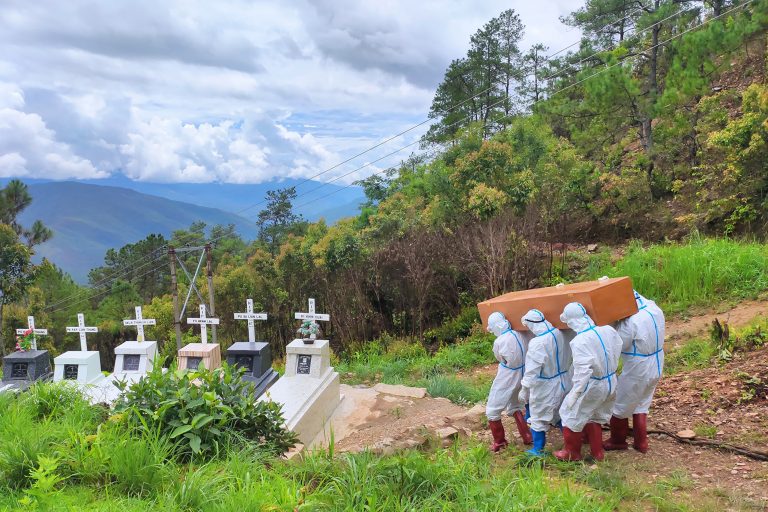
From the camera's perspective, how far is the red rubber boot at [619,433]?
4891mm

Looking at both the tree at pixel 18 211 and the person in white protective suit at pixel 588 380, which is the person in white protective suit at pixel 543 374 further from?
the tree at pixel 18 211

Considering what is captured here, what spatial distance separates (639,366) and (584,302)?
0.80 m

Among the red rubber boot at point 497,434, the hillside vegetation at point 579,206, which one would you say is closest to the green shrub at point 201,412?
the red rubber boot at point 497,434

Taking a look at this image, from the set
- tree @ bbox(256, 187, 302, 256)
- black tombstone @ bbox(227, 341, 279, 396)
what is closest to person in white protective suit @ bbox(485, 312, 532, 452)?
black tombstone @ bbox(227, 341, 279, 396)

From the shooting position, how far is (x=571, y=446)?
4.52m

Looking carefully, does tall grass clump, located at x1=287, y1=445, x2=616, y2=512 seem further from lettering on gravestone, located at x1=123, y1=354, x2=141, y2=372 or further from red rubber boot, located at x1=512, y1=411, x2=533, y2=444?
lettering on gravestone, located at x1=123, y1=354, x2=141, y2=372

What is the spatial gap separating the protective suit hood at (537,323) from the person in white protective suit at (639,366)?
0.64 meters

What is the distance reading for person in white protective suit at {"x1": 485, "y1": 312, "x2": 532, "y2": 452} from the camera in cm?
496

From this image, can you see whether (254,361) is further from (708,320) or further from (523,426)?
(708,320)

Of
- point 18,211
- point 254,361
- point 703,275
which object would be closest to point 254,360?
point 254,361

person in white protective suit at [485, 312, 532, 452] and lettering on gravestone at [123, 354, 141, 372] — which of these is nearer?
person in white protective suit at [485, 312, 532, 452]

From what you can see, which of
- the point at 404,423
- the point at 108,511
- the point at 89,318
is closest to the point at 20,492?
the point at 108,511

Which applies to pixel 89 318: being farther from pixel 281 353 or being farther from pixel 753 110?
pixel 753 110

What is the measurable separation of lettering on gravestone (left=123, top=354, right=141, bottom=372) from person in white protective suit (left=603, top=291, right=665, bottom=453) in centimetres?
753
